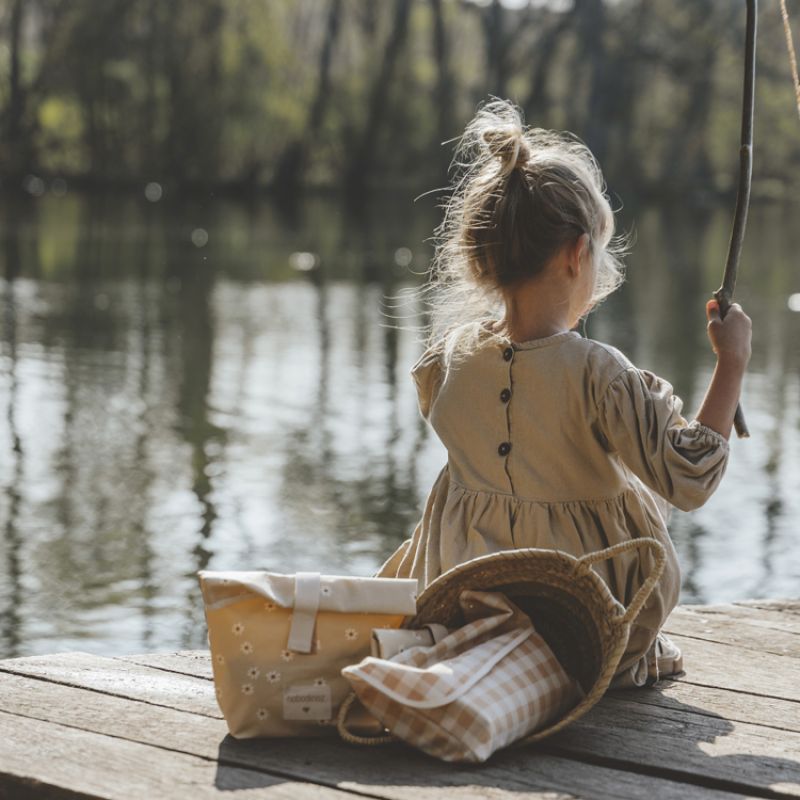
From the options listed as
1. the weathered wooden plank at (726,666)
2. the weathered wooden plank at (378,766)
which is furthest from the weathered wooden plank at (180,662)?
the weathered wooden plank at (378,766)

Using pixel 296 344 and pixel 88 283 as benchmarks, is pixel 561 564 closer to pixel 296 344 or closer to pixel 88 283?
pixel 296 344

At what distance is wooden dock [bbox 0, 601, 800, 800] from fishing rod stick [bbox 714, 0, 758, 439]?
1.47 feet

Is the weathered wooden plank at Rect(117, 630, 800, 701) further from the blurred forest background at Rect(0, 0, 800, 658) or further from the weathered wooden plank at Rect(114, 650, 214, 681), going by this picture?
the blurred forest background at Rect(0, 0, 800, 658)

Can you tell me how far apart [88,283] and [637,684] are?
33.8 feet

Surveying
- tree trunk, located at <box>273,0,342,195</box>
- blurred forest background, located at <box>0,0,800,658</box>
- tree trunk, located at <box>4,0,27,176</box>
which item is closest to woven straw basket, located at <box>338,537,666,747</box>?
blurred forest background, located at <box>0,0,800,658</box>

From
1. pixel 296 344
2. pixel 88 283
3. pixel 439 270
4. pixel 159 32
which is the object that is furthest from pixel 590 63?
pixel 439 270

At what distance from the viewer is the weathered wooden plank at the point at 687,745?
6.64 ft

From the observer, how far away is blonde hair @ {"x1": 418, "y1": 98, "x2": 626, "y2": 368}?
89.2 inches

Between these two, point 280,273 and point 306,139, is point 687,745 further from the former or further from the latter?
point 306,139

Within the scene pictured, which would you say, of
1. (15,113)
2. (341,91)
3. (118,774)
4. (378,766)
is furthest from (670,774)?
(341,91)

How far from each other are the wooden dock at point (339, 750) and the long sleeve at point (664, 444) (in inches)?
14.0

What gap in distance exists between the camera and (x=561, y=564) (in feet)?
6.86

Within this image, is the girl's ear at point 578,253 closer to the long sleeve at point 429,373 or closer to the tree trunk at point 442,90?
the long sleeve at point 429,373

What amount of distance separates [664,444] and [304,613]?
0.57m
